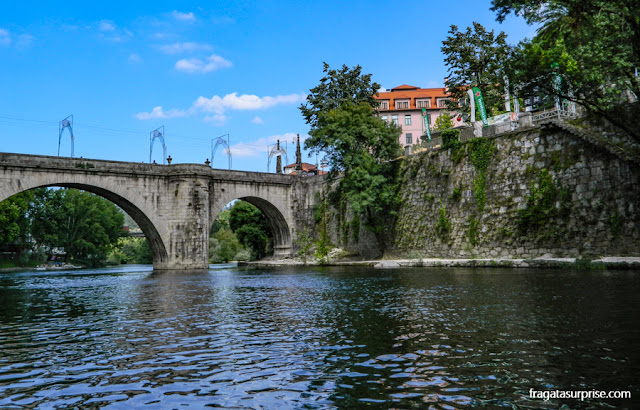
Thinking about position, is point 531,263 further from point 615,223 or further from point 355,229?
point 355,229

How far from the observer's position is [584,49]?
16641 millimetres

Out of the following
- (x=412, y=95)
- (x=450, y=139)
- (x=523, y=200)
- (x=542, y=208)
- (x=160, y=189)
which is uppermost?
(x=412, y=95)

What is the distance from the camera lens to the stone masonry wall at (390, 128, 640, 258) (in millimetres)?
23922

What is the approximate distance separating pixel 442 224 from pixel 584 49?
68.4ft

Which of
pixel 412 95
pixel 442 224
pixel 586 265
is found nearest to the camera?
pixel 586 265

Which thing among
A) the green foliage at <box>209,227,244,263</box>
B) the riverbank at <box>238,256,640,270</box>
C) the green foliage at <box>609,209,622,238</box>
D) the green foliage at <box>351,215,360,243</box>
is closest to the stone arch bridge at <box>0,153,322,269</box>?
the green foliage at <box>351,215,360,243</box>

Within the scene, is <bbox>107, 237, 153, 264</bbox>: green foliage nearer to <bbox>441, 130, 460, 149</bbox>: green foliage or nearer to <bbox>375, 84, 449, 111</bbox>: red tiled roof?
<bbox>375, 84, 449, 111</bbox>: red tiled roof

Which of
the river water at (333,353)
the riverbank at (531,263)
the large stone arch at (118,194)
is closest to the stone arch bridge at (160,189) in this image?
the large stone arch at (118,194)

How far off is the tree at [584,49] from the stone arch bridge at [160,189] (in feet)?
102

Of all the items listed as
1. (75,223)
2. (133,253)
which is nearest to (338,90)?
(75,223)

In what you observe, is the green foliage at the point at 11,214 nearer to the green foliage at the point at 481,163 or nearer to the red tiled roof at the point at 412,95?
the green foliage at the point at 481,163

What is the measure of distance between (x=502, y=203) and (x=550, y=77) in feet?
43.3

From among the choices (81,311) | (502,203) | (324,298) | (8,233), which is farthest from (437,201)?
(8,233)

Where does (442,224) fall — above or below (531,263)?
above
